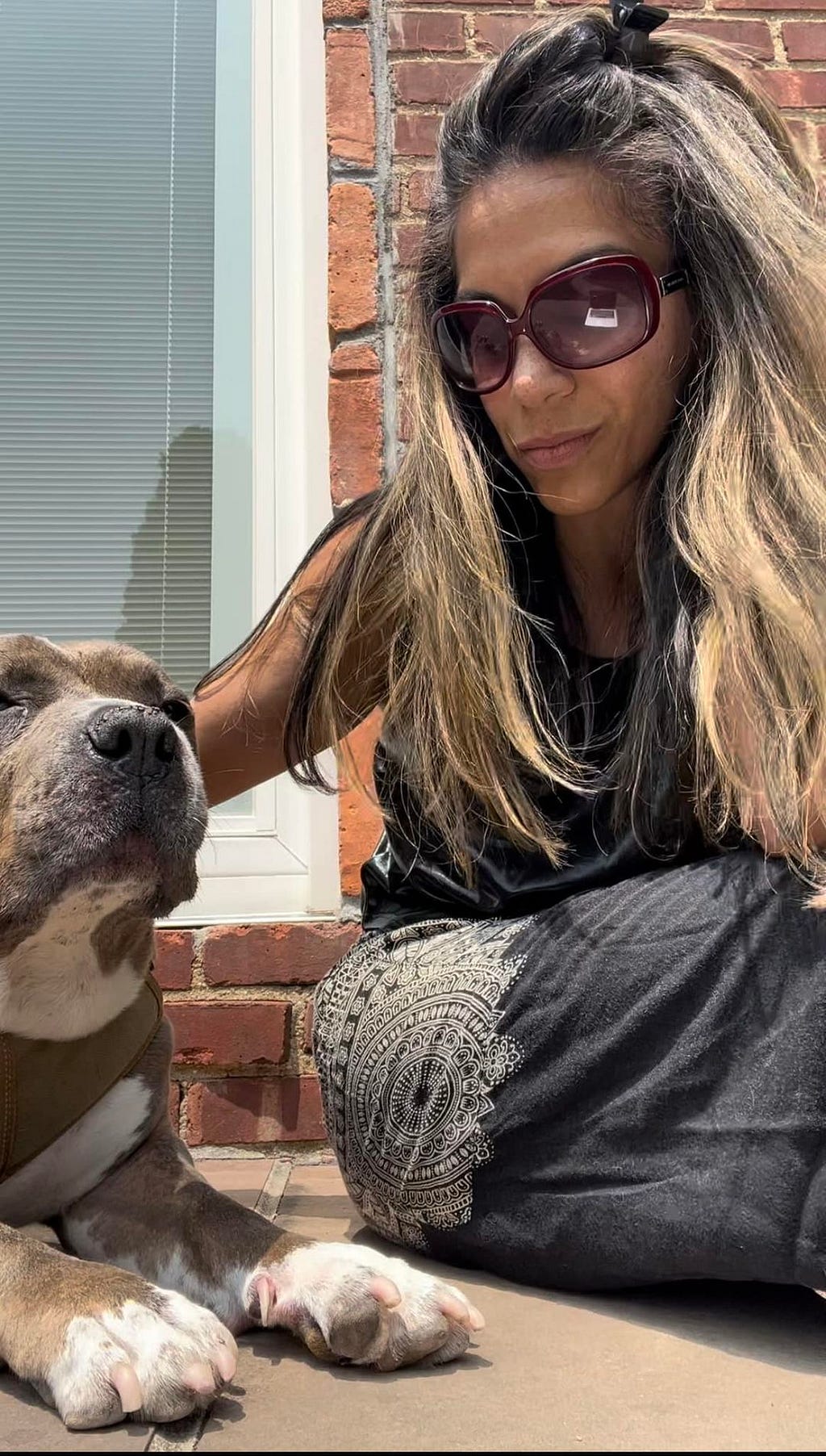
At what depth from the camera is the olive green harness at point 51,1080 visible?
168cm

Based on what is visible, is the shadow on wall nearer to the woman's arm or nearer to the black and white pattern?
the woman's arm

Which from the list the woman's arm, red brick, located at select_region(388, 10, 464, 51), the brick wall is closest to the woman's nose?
the woman's arm

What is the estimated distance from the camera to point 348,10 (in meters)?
3.10

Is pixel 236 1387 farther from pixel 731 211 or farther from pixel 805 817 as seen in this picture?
pixel 731 211

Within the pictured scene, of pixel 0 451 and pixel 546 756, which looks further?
pixel 0 451

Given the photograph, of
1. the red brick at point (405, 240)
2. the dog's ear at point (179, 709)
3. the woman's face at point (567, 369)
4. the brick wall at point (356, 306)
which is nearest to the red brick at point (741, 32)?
the brick wall at point (356, 306)

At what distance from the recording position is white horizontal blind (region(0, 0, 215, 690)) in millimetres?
3137

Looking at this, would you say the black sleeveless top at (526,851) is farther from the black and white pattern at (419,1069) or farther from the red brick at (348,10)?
the red brick at (348,10)

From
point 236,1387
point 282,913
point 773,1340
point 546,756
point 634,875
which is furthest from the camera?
point 282,913

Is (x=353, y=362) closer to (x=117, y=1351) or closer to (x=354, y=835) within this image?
(x=354, y=835)

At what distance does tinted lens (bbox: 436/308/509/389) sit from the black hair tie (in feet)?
1.56

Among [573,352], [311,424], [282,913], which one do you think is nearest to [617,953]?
[573,352]

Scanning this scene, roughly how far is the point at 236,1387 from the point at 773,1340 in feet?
1.96

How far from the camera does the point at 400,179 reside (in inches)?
119
